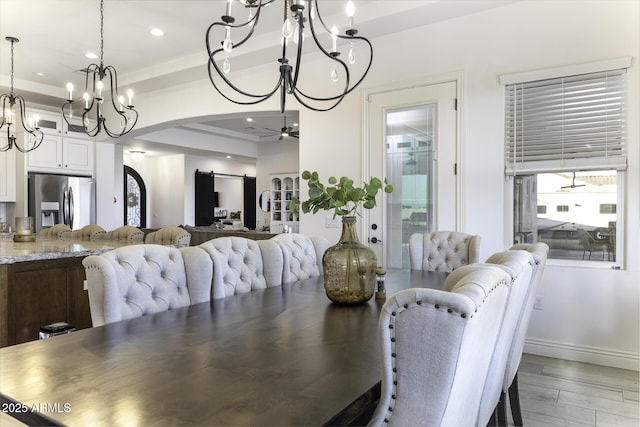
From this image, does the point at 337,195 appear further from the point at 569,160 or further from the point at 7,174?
the point at 7,174

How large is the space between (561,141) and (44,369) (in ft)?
11.9

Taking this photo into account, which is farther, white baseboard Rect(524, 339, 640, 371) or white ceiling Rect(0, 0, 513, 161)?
white ceiling Rect(0, 0, 513, 161)

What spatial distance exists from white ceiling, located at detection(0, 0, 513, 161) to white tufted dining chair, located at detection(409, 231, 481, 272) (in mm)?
1931

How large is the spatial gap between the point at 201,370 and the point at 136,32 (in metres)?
4.35

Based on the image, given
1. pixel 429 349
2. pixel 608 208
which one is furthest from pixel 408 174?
pixel 429 349

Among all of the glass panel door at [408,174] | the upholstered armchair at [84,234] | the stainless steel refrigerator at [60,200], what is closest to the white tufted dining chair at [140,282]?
the glass panel door at [408,174]

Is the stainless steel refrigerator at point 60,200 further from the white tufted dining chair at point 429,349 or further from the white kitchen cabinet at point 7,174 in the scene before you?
the white tufted dining chair at point 429,349

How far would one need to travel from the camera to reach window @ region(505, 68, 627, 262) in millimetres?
3195

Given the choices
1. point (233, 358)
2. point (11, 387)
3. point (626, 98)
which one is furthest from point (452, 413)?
point (626, 98)

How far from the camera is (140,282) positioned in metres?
1.82

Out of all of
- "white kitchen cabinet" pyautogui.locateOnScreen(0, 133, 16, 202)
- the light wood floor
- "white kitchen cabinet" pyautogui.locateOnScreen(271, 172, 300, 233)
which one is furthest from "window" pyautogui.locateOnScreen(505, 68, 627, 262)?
"white kitchen cabinet" pyautogui.locateOnScreen(0, 133, 16, 202)

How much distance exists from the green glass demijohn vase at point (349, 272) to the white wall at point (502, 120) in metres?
2.02

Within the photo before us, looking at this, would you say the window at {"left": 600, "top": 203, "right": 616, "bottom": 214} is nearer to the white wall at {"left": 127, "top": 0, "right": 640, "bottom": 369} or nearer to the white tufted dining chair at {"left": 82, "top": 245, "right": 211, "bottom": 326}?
the white wall at {"left": 127, "top": 0, "right": 640, "bottom": 369}

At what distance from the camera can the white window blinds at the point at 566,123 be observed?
3.17 m
